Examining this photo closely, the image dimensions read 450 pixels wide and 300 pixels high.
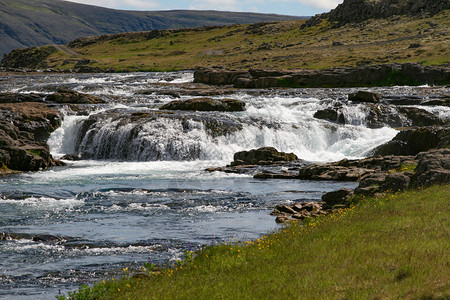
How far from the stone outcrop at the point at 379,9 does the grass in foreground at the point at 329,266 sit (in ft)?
429

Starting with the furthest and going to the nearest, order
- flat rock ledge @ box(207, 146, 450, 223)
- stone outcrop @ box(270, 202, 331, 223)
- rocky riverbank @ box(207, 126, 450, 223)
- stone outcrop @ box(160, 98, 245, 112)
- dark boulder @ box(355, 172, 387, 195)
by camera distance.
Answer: stone outcrop @ box(160, 98, 245, 112) < stone outcrop @ box(270, 202, 331, 223) < dark boulder @ box(355, 172, 387, 195) < rocky riverbank @ box(207, 126, 450, 223) < flat rock ledge @ box(207, 146, 450, 223)

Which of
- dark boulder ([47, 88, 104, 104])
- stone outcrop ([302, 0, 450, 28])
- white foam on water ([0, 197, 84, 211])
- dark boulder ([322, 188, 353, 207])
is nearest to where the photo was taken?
dark boulder ([322, 188, 353, 207])

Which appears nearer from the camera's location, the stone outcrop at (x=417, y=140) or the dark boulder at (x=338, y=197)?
the dark boulder at (x=338, y=197)

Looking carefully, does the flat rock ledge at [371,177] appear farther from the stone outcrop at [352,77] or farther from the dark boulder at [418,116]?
the stone outcrop at [352,77]

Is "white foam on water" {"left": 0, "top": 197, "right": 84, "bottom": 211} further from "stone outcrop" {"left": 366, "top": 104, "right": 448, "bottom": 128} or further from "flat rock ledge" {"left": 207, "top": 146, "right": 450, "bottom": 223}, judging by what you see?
"stone outcrop" {"left": 366, "top": 104, "right": 448, "bottom": 128}

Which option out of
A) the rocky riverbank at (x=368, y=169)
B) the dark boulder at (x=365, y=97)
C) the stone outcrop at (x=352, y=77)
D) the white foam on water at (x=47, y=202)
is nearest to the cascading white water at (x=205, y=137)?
the rocky riverbank at (x=368, y=169)

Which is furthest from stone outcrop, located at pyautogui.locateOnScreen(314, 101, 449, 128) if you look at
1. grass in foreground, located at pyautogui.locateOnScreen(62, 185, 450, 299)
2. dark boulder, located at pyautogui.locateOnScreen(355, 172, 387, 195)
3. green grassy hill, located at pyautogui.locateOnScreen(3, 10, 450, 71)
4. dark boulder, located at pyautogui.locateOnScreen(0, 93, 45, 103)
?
green grassy hill, located at pyautogui.locateOnScreen(3, 10, 450, 71)

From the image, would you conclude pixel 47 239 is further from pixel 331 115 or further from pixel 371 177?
pixel 331 115

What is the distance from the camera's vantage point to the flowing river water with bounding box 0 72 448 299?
608 inches

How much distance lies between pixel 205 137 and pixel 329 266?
107 ft

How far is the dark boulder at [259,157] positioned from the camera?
36.8m

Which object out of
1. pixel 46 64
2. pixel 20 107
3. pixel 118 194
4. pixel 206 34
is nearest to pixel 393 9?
pixel 206 34

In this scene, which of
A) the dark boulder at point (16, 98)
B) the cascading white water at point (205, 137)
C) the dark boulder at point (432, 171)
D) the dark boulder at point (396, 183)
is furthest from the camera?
the dark boulder at point (16, 98)

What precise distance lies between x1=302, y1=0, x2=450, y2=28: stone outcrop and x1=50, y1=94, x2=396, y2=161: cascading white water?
9796 centimetres
